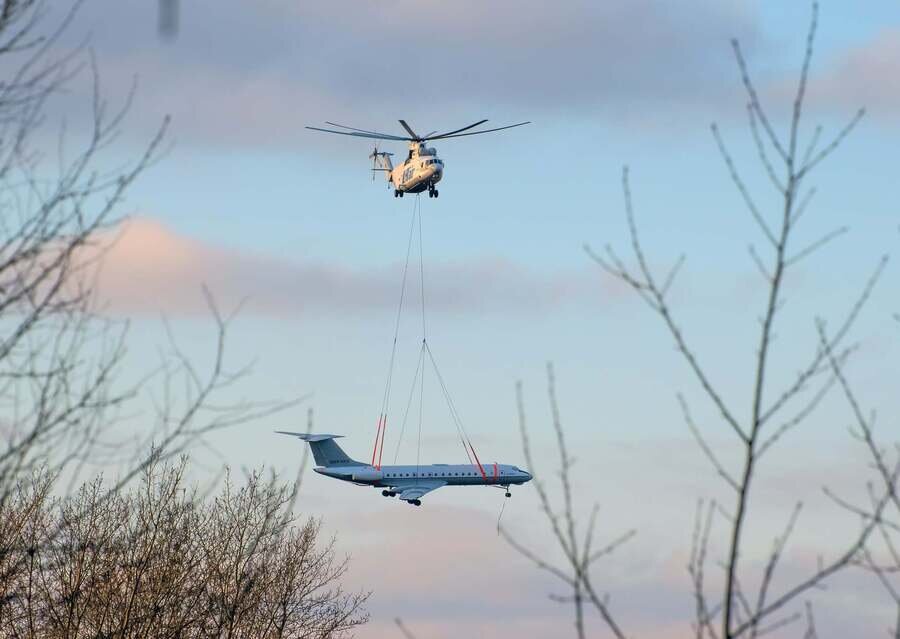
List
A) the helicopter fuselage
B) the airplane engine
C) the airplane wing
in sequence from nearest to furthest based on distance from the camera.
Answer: the helicopter fuselage, the airplane wing, the airplane engine

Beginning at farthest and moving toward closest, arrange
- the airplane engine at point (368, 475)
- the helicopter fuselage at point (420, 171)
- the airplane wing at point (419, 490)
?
1. the airplane engine at point (368, 475)
2. the airplane wing at point (419, 490)
3. the helicopter fuselage at point (420, 171)

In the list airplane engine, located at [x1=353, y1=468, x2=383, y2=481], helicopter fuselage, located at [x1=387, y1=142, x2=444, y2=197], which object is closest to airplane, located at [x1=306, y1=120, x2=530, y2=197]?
helicopter fuselage, located at [x1=387, y1=142, x2=444, y2=197]

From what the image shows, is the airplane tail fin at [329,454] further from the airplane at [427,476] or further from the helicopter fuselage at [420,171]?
the helicopter fuselage at [420,171]

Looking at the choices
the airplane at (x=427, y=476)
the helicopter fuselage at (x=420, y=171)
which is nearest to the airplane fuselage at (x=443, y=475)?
the airplane at (x=427, y=476)

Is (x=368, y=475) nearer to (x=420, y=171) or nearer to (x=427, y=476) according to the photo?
(x=427, y=476)

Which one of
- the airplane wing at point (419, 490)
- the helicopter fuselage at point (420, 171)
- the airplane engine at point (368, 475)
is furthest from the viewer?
the airplane engine at point (368, 475)

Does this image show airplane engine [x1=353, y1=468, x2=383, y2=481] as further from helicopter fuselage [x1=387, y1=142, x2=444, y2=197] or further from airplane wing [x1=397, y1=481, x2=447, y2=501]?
helicopter fuselage [x1=387, y1=142, x2=444, y2=197]
